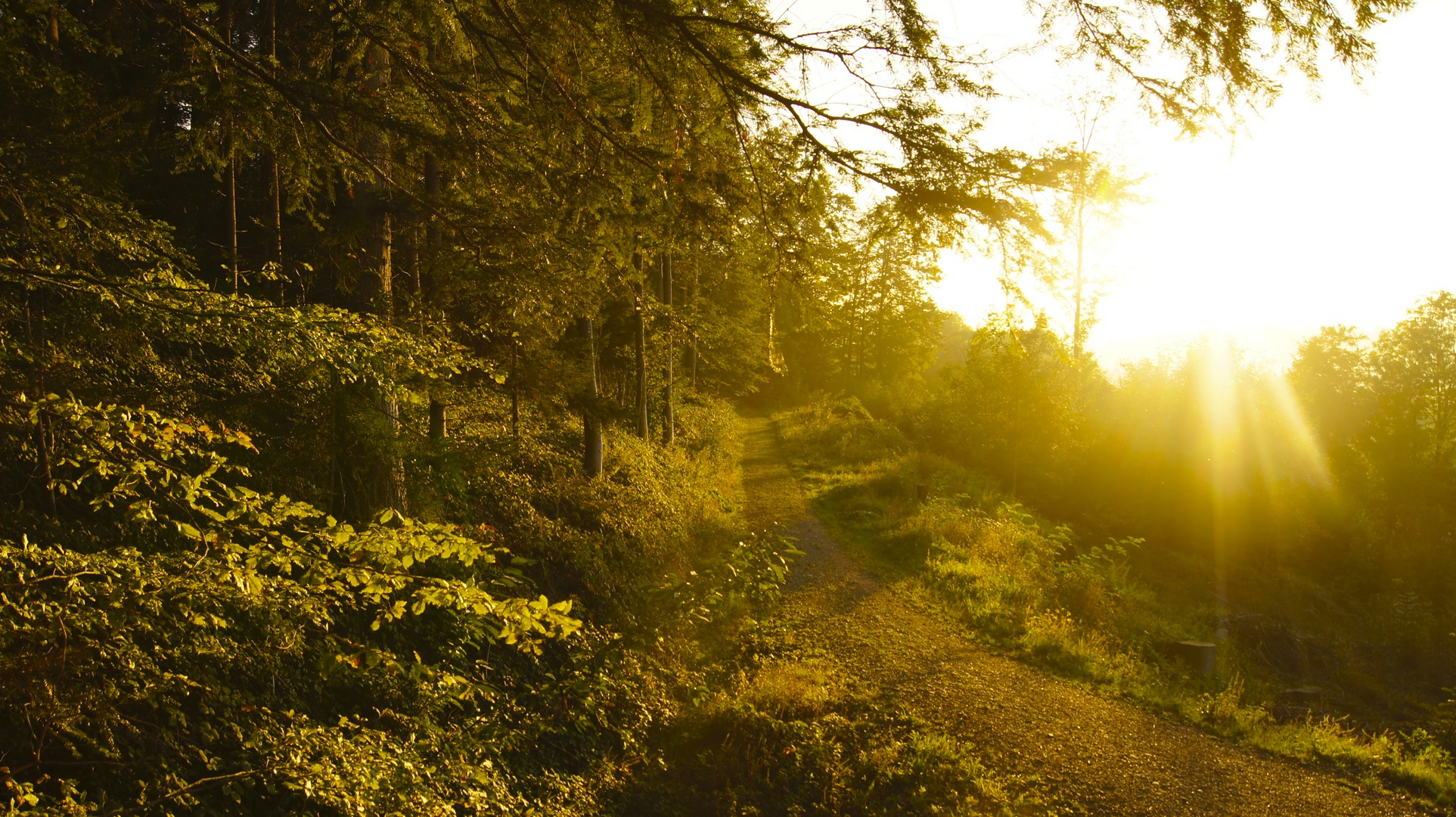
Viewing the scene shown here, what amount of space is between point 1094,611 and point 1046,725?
5.27 metres

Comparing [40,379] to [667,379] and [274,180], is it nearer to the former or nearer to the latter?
[274,180]

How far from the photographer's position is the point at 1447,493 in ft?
63.7

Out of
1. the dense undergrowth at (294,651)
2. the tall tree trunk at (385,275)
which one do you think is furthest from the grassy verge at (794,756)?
the tall tree trunk at (385,275)

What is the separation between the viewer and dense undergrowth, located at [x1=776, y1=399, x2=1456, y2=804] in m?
8.63

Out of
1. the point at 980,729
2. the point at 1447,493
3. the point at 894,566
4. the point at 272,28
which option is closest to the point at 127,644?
the point at 980,729

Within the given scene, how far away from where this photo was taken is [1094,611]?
41.2ft

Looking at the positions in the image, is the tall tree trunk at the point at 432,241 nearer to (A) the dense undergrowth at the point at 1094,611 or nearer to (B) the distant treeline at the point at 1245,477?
(A) the dense undergrowth at the point at 1094,611

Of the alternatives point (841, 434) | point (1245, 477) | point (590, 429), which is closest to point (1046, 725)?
point (590, 429)

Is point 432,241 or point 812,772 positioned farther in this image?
point 432,241

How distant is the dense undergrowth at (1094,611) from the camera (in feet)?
28.3

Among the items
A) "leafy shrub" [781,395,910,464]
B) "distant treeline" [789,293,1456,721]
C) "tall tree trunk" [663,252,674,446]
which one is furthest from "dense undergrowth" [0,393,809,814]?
"leafy shrub" [781,395,910,464]

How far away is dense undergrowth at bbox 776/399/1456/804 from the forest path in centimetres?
63

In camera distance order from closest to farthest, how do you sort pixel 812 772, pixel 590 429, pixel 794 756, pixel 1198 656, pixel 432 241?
pixel 812 772 < pixel 794 756 < pixel 432 241 < pixel 1198 656 < pixel 590 429

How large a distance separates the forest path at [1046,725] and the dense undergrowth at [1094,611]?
2.07 feet
